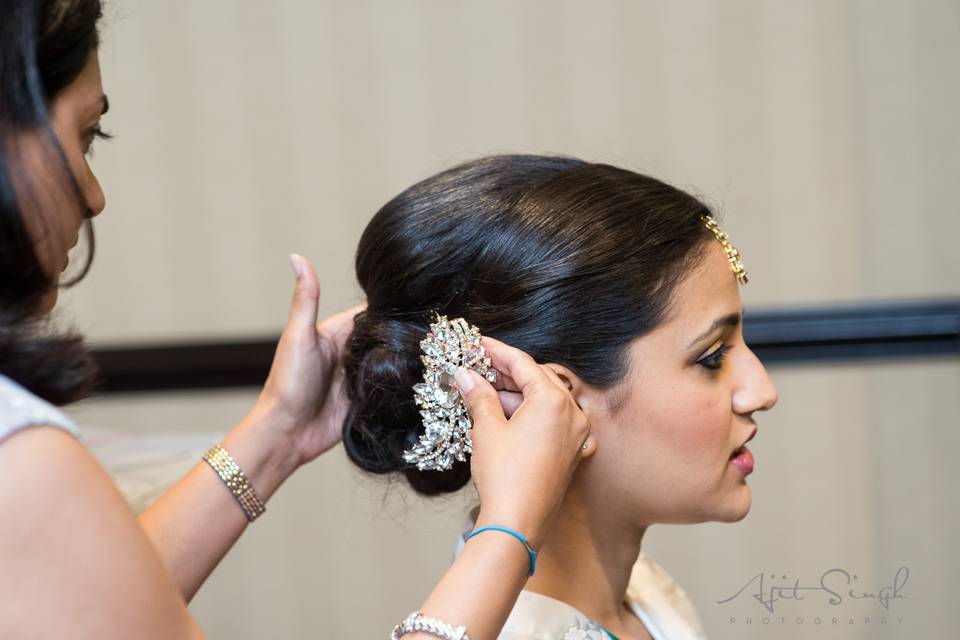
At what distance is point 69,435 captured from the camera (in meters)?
0.86

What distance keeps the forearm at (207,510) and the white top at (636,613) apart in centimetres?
33

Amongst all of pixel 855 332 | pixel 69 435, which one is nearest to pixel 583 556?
pixel 69 435

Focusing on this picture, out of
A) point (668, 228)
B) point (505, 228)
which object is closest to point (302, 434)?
point (505, 228)

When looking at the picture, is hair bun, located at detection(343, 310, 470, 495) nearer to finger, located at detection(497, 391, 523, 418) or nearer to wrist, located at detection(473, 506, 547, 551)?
finger, located at detection(497, 391, 523, 418)

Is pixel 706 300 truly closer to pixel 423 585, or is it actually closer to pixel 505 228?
pixel 505 228

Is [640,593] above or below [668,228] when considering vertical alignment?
below

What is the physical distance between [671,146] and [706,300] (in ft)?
4.72

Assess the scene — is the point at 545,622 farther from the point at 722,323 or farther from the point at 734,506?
the point at 722,323

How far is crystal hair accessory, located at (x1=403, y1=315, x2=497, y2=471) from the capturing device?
52.8 inches

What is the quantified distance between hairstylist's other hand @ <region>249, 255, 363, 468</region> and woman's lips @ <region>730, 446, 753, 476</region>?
629mm

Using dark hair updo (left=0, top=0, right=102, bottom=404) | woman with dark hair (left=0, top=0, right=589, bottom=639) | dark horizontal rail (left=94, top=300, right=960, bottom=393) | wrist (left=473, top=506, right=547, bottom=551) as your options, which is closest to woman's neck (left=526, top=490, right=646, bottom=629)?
woman with dark hair (left=0, top=0, right=589, bottom=639)

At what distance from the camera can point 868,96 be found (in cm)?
270

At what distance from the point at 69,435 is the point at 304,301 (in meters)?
0.78

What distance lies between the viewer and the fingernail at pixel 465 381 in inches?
50.2
